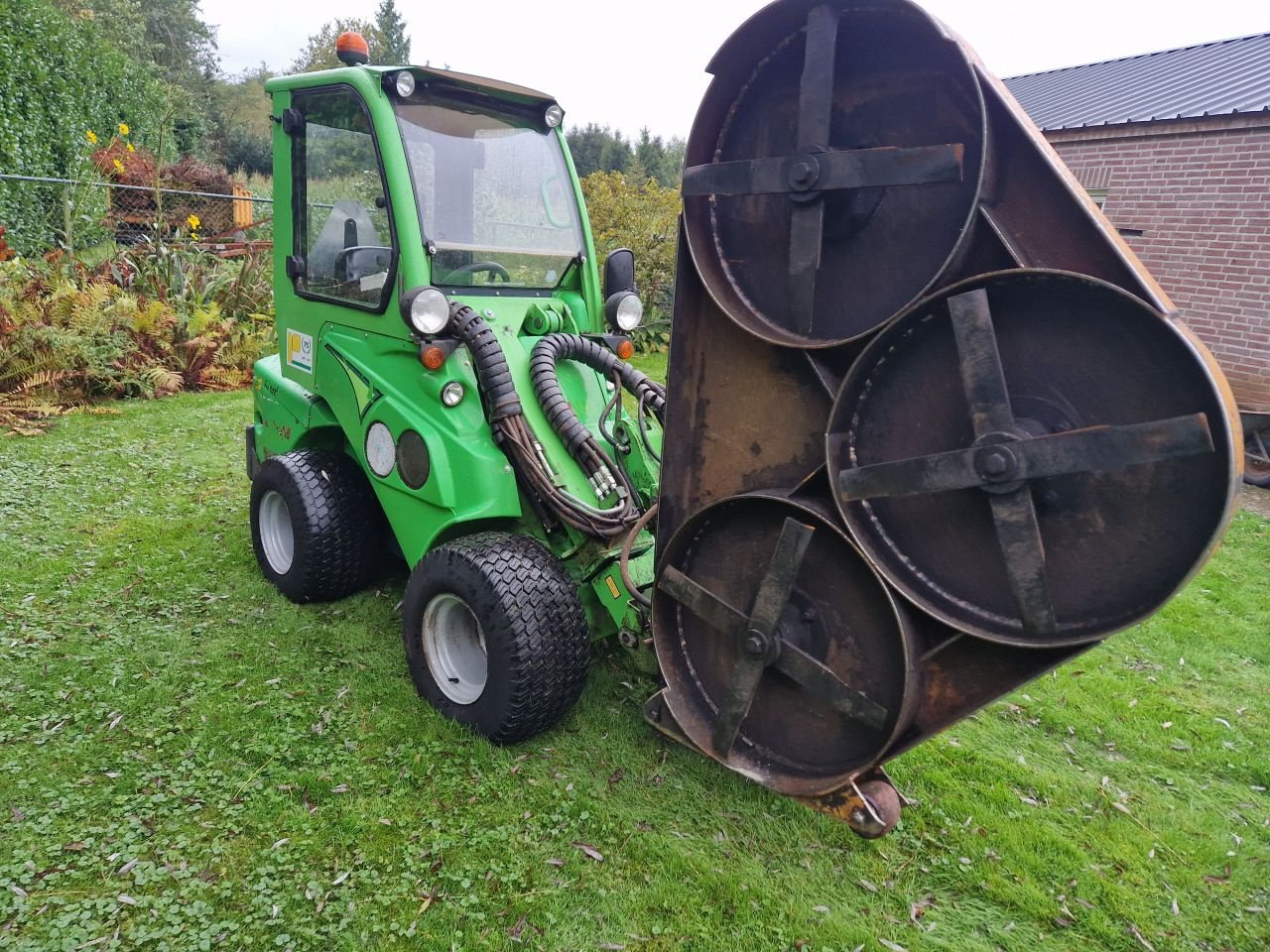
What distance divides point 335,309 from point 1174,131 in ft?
28.9

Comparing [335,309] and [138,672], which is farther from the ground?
[335,309]

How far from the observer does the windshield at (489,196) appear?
3.42m

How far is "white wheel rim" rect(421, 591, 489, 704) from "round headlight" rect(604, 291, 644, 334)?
1.49 m

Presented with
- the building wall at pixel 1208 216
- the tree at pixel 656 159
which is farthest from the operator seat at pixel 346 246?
the tree at pixel 656 159

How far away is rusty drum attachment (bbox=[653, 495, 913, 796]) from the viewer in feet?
6.76

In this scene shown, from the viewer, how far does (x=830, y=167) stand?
1.92 metres

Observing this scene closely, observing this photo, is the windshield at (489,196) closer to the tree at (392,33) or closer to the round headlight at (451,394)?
the round headlight at (451,394)

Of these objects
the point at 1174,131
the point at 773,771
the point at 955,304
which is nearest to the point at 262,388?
the point at 773,771

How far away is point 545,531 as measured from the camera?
317 centimetres

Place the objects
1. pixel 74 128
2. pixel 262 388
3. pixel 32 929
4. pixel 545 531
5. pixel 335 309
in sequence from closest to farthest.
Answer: pixel 32 929, pixel 545 531, pixel 335 309, pixel 262 388, pixel 74 128

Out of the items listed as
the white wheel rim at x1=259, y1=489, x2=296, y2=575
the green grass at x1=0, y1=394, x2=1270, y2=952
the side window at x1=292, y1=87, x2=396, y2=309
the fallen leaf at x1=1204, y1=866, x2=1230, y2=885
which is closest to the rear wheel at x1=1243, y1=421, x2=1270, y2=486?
the green grass at x1=0, y1=394, x2=1270, y2=952

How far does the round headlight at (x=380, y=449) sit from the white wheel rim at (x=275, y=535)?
3.18ft

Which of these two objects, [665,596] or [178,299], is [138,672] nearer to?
[665,596]

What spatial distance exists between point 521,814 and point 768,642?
111 centimetres
